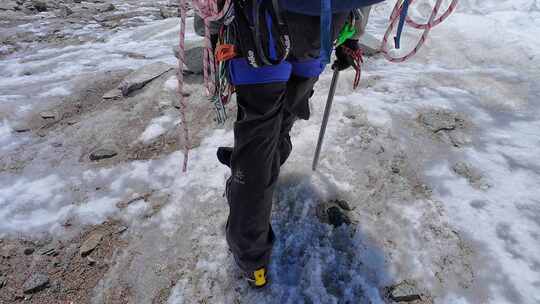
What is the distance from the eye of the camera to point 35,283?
240 cm

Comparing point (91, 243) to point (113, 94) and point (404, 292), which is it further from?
point (113, 94)

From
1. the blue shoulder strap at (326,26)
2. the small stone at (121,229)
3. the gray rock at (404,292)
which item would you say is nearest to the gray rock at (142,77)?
the small stone at (121,229)

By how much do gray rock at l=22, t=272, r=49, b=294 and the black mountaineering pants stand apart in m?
1.40

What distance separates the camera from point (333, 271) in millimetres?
2309

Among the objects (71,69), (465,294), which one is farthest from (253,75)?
(71,69)

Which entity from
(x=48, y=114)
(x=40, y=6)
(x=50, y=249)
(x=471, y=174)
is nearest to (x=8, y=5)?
(x=40, y=6)

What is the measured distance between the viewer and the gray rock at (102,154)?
351 cm

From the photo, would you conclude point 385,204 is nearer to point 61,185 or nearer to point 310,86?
point 310,86

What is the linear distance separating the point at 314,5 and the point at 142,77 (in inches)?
151

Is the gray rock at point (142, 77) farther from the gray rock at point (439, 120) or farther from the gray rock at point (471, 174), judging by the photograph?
the gray rock at point (471, 174)

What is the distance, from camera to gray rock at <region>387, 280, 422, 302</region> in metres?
2.13

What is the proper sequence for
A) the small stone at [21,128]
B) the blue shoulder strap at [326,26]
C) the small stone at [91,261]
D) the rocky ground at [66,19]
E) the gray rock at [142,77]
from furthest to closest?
the rocky ground at [66,19] → the gray rock at [142,77] → the small stone at [21,128] → the small stone at [91,261] → the blue shoulder strap at [326,26]

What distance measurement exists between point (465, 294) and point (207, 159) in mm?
2227

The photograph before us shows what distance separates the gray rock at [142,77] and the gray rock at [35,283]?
8.79 feet
